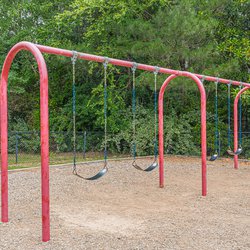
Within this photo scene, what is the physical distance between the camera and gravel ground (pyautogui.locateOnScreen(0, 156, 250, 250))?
3730mm

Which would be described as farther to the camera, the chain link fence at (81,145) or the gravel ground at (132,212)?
the chain link fence at (81,145)

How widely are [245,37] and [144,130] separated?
4260mm

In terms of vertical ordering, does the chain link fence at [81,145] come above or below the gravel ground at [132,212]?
above

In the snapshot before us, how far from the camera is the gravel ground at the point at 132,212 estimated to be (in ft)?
12.2

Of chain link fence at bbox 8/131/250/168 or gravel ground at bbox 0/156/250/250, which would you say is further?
chain link fence at bbox 8/131/250/168

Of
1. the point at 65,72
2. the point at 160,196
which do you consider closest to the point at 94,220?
the point at 160,196

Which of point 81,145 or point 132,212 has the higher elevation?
point 81,145

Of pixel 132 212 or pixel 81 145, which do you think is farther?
pixel 81 145

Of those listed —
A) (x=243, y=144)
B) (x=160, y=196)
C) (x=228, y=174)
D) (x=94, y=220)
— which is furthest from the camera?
(x=243, y=144)

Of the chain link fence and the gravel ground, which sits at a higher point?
the chain link fence

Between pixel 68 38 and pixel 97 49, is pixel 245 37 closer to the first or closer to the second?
pixel 97 49

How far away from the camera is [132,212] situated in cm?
499

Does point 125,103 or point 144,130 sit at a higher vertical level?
point 125,103

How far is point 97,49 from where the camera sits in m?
11.7
